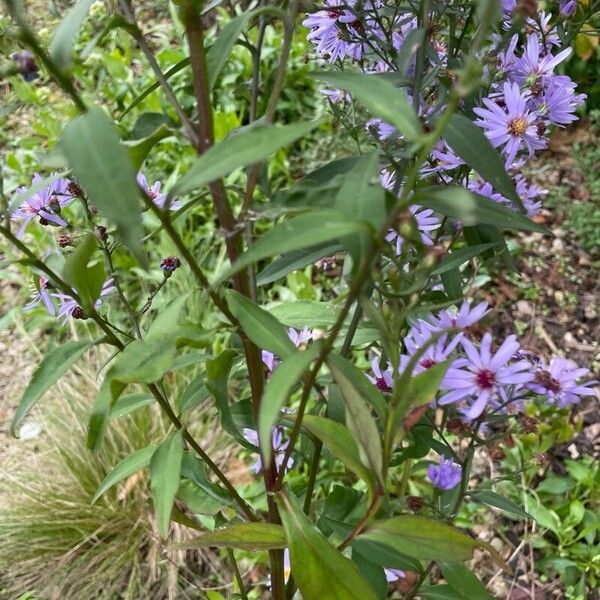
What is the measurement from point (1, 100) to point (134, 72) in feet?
1.84

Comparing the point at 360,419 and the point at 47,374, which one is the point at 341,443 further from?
the point at 47,374

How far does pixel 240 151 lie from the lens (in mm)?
440

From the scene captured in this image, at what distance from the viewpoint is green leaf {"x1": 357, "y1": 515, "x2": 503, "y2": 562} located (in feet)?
1.99

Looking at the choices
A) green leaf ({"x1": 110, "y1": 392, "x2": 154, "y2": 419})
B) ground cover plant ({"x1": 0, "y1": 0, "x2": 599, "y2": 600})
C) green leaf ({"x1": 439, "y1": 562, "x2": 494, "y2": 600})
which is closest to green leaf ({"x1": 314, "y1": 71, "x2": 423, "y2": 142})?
ground cover plant ({"x1": 0, "y1": 0, "x2": 599, "y2": 600})

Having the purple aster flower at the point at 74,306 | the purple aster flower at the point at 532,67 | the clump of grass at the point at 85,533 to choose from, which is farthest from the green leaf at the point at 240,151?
Result: the clump of grass at the point at 85,533

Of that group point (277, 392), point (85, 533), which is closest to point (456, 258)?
point (277, 392)

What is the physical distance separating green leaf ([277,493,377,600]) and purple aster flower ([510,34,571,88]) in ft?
1.73

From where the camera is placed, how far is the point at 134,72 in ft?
9.15

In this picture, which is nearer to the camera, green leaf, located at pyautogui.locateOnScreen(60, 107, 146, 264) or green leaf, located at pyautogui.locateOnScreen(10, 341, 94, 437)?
green leaf, located at pyautogui.locateOnScreen(60, 107, 146, 264)

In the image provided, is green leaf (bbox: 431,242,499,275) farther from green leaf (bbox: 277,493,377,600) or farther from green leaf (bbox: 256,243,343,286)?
green leaf (bbox: 277,493,377,600)

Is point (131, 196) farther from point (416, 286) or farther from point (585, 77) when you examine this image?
point (585, 77)

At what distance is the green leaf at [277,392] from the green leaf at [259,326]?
0.09 m

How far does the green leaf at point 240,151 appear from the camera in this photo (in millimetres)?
430

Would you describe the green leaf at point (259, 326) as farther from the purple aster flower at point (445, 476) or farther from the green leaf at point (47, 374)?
the purple aster flower at point (445, 476)
